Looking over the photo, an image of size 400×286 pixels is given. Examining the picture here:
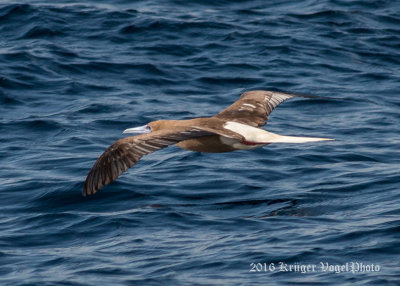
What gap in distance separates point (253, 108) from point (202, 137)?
1.59 meters

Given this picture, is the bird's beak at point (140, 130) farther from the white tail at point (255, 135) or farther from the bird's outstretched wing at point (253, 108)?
the white tail at point (255, 135)

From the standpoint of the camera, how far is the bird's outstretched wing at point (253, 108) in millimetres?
10969

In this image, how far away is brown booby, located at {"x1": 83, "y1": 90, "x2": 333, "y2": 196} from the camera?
9000 millimetres

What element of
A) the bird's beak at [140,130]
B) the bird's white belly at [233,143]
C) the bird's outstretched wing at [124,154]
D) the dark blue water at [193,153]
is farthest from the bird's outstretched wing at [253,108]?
the bird's outstretched wing at [124,154]

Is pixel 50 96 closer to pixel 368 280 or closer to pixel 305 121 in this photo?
pixel 305 121

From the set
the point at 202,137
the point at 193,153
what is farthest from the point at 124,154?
the point at 193,153

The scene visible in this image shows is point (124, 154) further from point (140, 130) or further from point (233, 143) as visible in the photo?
point (140, 130)

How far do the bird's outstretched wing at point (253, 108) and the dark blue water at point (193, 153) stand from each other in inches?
42.2

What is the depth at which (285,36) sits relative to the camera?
19156mm

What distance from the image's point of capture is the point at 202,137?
1007 cm

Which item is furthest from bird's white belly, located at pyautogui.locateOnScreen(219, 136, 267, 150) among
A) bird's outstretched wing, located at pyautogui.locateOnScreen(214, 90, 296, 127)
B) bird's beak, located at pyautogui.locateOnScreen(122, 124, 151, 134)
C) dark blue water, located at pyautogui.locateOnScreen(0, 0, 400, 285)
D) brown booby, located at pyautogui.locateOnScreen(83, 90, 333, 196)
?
bird's beak, located at pyautogui.locateOnScreen(122, 124, 151, 134)

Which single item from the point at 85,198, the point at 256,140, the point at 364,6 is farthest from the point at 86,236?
the point at 364,6

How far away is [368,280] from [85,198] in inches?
179

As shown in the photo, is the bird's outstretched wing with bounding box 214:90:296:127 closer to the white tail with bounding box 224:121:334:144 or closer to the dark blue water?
the white tail with bounding box 224:121:334:144
